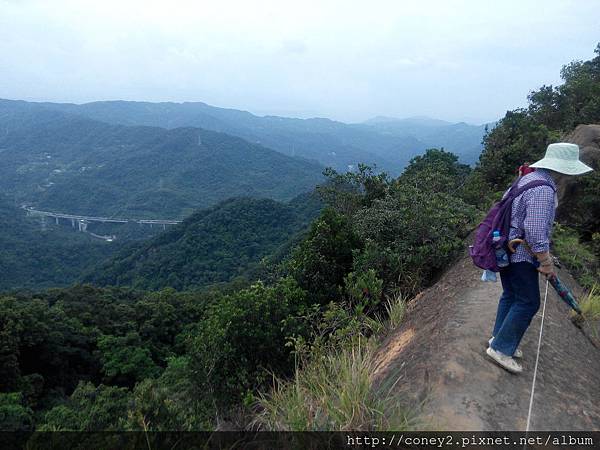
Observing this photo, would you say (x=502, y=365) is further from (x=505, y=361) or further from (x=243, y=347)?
(x=243, y=347)

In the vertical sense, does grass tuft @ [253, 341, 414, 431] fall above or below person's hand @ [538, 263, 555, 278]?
below

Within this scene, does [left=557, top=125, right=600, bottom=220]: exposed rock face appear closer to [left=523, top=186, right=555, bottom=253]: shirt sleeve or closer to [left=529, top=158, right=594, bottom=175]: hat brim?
[left=529, top=158, right=594, bottom=175]: hat brim

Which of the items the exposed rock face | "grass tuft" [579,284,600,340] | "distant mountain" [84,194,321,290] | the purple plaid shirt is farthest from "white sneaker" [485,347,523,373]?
"distant mountain" [84,194,321,290]

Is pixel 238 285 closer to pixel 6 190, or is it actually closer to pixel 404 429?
pixel 404 429

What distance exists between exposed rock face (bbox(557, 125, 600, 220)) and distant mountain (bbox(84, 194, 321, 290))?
134 ft

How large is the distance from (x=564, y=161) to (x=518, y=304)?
1101 millimetres

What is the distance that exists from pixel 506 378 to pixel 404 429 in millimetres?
1204

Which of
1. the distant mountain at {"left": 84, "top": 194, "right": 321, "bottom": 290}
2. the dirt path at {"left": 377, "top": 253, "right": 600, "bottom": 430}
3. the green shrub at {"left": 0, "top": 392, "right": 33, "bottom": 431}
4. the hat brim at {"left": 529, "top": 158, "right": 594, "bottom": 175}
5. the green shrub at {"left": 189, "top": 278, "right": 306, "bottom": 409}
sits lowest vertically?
the distant mountain at {"left": 84, "top": 194, "right": 321, "bottom": 290}

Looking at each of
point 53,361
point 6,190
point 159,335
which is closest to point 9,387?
point 53,361

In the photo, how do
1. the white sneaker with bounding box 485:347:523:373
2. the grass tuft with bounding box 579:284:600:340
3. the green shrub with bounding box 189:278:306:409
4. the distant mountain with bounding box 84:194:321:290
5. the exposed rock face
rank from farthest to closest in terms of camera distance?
the distant mountain with bounding box 84:194:321:290 → the exposed rock face → the green shrub with bounding box 189:278:306:409 → the grass tuft with bounding box 579:284:600:340 → the white sneaker with bounding box 485:347:523:373

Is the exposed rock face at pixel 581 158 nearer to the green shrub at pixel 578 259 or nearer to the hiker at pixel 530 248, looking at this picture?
the green shrub at pixel 578 259

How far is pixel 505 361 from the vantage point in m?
3.15

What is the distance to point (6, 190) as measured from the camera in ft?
430

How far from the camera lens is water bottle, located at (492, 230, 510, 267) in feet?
9.97
